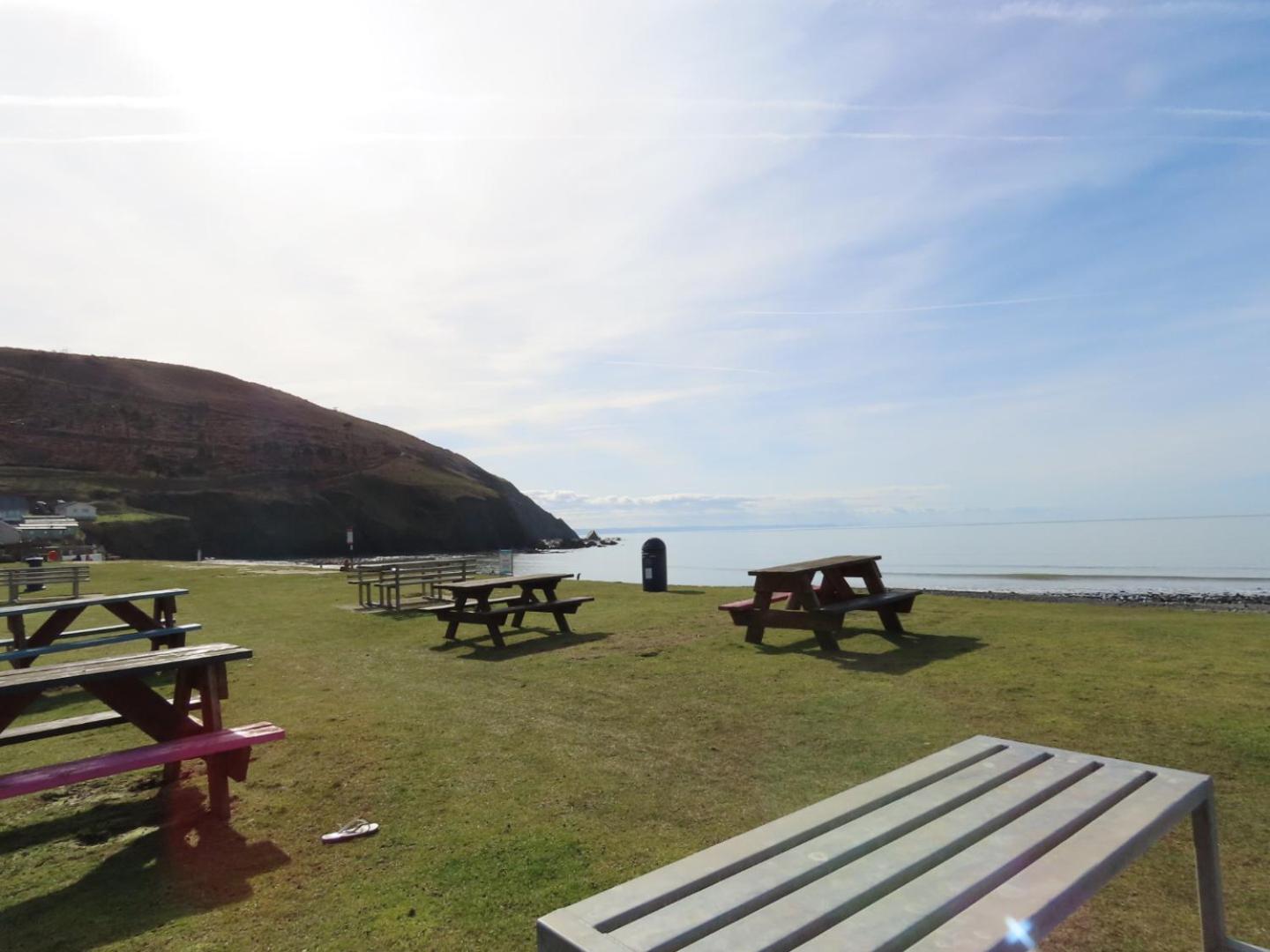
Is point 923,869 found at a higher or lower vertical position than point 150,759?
higher

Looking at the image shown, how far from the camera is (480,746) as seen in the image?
516 centimetres

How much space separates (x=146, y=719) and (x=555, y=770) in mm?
2442

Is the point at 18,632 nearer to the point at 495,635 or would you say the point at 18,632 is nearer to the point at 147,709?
the point at 147,709

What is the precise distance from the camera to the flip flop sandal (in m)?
3.72

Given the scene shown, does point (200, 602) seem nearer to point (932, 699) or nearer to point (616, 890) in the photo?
point (932, 699)

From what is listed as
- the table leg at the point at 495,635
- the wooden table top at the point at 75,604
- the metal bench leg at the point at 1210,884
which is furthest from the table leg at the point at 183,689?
the metal bench leg at the point at 1210,884

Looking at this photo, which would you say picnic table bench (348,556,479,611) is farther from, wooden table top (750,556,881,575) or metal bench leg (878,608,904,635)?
metal bench leg (878,608,904,635)

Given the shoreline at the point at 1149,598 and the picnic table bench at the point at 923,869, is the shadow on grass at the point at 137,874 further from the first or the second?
the shoreline at the point at 1149,598

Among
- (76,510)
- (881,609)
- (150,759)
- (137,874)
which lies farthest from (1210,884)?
(76,510)

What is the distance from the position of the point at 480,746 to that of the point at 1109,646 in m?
7.18

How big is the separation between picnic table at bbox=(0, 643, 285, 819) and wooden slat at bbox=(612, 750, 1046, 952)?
311 cm

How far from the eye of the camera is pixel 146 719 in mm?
4219

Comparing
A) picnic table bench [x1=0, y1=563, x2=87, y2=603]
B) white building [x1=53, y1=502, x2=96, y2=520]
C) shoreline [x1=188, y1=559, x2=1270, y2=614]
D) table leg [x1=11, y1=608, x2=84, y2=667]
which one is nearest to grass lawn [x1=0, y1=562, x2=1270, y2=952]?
table leg [x1=11, y1=608, x2=84, y2=667]

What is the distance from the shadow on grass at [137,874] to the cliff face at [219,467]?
2940 inches
